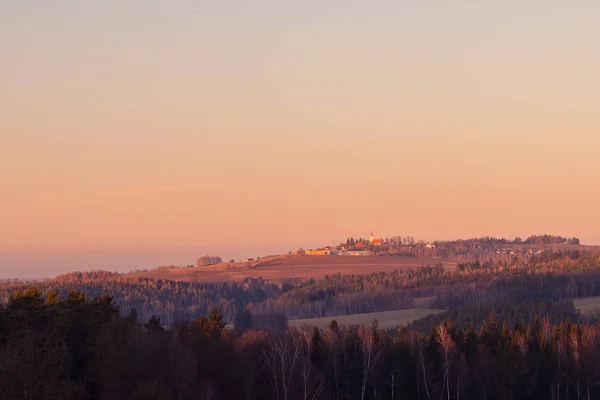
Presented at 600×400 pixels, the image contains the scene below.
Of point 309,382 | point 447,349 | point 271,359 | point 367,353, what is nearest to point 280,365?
point 271,359

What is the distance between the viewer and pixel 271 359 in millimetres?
106125

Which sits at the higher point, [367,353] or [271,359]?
[271,359]

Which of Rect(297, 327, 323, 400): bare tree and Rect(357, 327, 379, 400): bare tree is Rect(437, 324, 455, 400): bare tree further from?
Rect(297, 327, 323, 400): bare tree

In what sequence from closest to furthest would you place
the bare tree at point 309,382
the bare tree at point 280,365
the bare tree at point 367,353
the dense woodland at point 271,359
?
the dense woodland at point 271,359 → the bare tree at point 280,365 → the bare tree at point 309,382 → the bare tree at point 367,353

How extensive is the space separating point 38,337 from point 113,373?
23.4ft

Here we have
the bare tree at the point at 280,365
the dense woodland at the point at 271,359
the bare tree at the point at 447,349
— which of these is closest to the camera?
the dense woodland at the point at 271,359

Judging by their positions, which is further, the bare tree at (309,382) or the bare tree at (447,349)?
the bare tree at (447,349)

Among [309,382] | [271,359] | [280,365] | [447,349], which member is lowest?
[309,382]

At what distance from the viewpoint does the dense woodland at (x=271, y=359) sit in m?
83.9

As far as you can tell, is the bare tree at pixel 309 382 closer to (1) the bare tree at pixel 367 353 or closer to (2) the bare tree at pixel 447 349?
(1) the bare tree at pixel 367 353

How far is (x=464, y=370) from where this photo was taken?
116688 millimetres

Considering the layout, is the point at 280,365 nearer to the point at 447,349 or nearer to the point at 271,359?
the point at 271,359

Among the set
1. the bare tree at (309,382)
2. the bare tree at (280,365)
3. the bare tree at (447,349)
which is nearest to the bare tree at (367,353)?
the bare tree at (309,382)

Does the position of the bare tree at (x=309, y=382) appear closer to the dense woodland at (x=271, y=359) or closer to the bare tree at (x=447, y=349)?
the dense woodland at (x=271, y=359)
